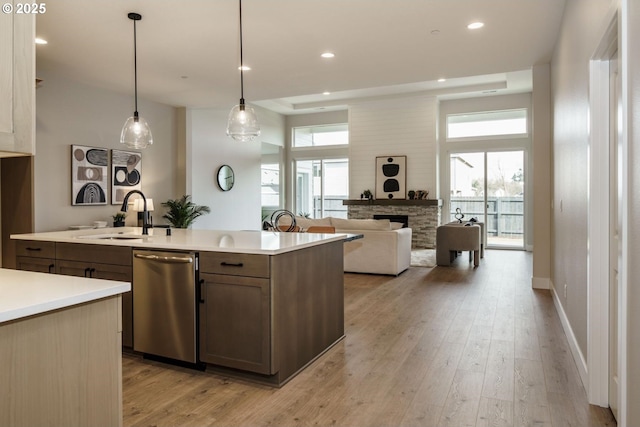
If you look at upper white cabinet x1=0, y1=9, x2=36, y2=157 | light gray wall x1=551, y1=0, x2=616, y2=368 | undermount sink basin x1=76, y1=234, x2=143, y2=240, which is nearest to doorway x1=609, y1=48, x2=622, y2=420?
light gray wall x1=551, y1=0, x2=616, y2=368

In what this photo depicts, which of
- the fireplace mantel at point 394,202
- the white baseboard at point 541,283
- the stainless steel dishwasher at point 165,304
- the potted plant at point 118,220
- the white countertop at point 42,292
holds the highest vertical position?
the fireplace mantel at point 394,202

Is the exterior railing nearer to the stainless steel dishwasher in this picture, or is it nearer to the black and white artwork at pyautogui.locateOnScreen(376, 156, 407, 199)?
the black and white artwork at pyautogui.locateOnScreen(376, 156, 407, 199)

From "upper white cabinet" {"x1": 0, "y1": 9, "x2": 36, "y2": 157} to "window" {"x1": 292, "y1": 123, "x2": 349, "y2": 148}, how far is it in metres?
10.2

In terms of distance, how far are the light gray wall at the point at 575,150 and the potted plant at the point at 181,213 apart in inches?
224

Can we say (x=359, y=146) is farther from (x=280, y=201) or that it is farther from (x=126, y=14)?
(x=126, y=14)

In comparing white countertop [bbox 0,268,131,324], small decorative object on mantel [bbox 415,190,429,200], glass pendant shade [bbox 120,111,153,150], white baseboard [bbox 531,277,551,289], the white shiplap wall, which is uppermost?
the white shiplap wall

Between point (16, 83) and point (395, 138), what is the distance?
952 centimetres

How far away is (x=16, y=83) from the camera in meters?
1.17

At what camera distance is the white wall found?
8289 mm

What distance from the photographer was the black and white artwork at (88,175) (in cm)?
618

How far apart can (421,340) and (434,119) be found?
286 inches

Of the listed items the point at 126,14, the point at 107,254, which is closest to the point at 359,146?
the point at 126,14

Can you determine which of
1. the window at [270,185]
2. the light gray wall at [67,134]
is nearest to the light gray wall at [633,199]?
the light gray wall at [67,134]

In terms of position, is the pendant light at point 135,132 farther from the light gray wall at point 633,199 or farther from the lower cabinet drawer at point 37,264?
the light gray wall at point 633,199
